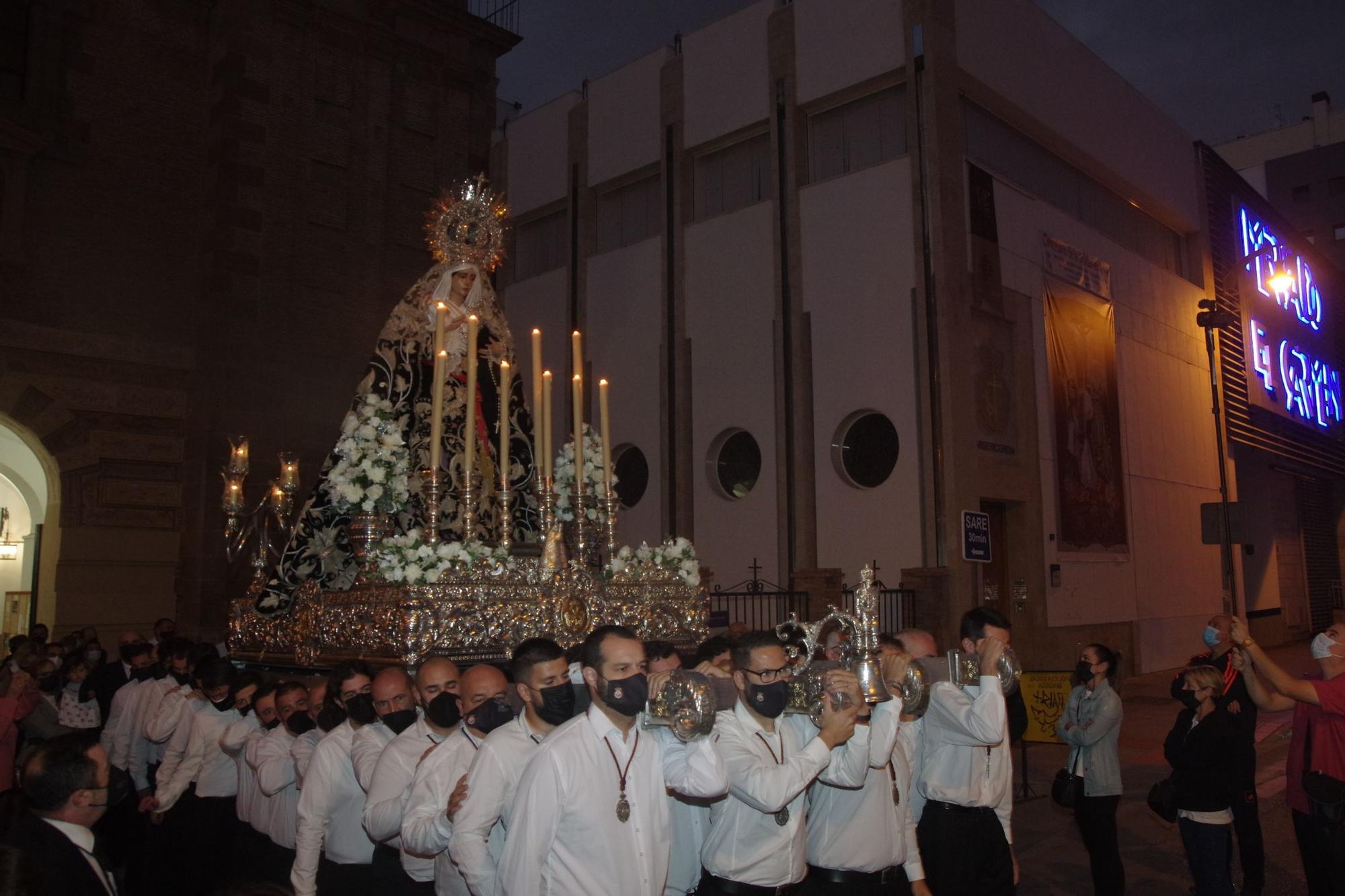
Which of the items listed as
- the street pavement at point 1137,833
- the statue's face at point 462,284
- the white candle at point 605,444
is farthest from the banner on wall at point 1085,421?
the statue's face at point 462,284

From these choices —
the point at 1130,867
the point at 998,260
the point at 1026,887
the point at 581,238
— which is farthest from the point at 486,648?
the point at 581,238

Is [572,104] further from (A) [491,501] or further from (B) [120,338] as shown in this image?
(A) [491,501]

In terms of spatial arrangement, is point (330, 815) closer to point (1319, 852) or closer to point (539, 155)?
point (1319, 852)

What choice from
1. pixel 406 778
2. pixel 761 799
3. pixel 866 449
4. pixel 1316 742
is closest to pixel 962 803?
pixel 761 799

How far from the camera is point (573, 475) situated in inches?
283

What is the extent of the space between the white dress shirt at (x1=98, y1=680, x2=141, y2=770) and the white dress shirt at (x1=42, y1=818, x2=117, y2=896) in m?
5.21

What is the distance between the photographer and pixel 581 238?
20.5 m

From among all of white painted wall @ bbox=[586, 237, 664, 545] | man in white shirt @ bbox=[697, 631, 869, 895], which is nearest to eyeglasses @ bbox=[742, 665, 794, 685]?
man in white shirt @ bbox=[697, 631, 869, 895]

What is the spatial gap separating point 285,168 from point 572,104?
817 centimetres

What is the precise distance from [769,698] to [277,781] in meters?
2.77

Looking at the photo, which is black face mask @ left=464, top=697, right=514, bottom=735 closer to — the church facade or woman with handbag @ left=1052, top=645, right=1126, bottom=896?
woman with handbag @ left=1052, top=645, right=1126, bottom=896

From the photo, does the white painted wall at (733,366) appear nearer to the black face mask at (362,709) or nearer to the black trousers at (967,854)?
the black trousers at (967,854)

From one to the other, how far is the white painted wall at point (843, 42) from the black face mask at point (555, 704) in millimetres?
14280

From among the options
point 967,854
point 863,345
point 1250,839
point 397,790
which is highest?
point 863,345
